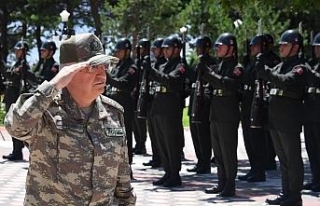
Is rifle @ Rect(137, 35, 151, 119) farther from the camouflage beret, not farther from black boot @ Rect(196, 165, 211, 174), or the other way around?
the camouflage beret

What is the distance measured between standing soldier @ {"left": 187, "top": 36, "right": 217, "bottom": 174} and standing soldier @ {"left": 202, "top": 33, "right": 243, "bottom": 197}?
25 cm

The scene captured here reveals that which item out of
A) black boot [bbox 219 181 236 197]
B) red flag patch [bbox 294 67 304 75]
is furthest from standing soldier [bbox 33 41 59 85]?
red flag patch [bbox 294 67 304 75]

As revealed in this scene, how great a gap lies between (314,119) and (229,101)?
124 cm

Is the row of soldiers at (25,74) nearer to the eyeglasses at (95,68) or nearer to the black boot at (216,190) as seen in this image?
the black boot at (216,190)

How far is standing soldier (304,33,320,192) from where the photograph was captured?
852 centimetres

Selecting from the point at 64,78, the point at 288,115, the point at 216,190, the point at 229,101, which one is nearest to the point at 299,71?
the point at 288,115

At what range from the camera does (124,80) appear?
9.07 metres

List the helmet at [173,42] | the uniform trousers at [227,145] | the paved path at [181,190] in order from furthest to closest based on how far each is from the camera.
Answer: the helmet at [173,42]
the uniform trousers at [227,145]
the paved path at [181,190]

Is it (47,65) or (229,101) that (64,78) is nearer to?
(229,101)

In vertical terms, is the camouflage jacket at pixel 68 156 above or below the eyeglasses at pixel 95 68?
below

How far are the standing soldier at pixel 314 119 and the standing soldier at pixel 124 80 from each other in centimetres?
223

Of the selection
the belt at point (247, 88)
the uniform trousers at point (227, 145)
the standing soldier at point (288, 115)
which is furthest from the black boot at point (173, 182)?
the standing soldier at point (288, 115)

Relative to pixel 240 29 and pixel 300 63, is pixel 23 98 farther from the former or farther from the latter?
pixel 240 29

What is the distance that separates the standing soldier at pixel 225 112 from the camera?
8.00 meters
